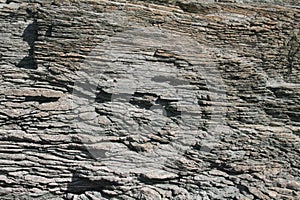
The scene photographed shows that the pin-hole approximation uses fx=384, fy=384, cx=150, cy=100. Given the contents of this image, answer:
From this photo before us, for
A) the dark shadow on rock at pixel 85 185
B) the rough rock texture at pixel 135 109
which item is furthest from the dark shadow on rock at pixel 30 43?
the dark shadow on rock at pixel 85 185

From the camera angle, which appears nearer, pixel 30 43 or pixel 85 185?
pixel 85 185

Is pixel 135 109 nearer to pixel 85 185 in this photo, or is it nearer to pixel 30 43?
pixel 85 185

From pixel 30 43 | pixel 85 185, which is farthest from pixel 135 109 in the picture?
pixel 30 43

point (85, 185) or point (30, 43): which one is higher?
point (30, 43)

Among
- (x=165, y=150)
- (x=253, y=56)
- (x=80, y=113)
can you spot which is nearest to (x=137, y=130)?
(x=165, y=150)

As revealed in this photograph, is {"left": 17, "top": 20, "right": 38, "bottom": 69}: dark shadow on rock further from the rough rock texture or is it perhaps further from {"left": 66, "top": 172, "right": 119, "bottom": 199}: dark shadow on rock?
{"left": 66, "top": 172, "right": 119, "bottom": 199}: dark shadow on rock

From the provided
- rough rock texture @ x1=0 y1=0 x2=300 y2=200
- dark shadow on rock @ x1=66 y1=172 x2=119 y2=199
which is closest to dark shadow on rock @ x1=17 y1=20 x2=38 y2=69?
rough rock texture @ x1=0 y1=0 x2=300 y2=200

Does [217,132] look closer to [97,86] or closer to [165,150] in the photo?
[165,150]
